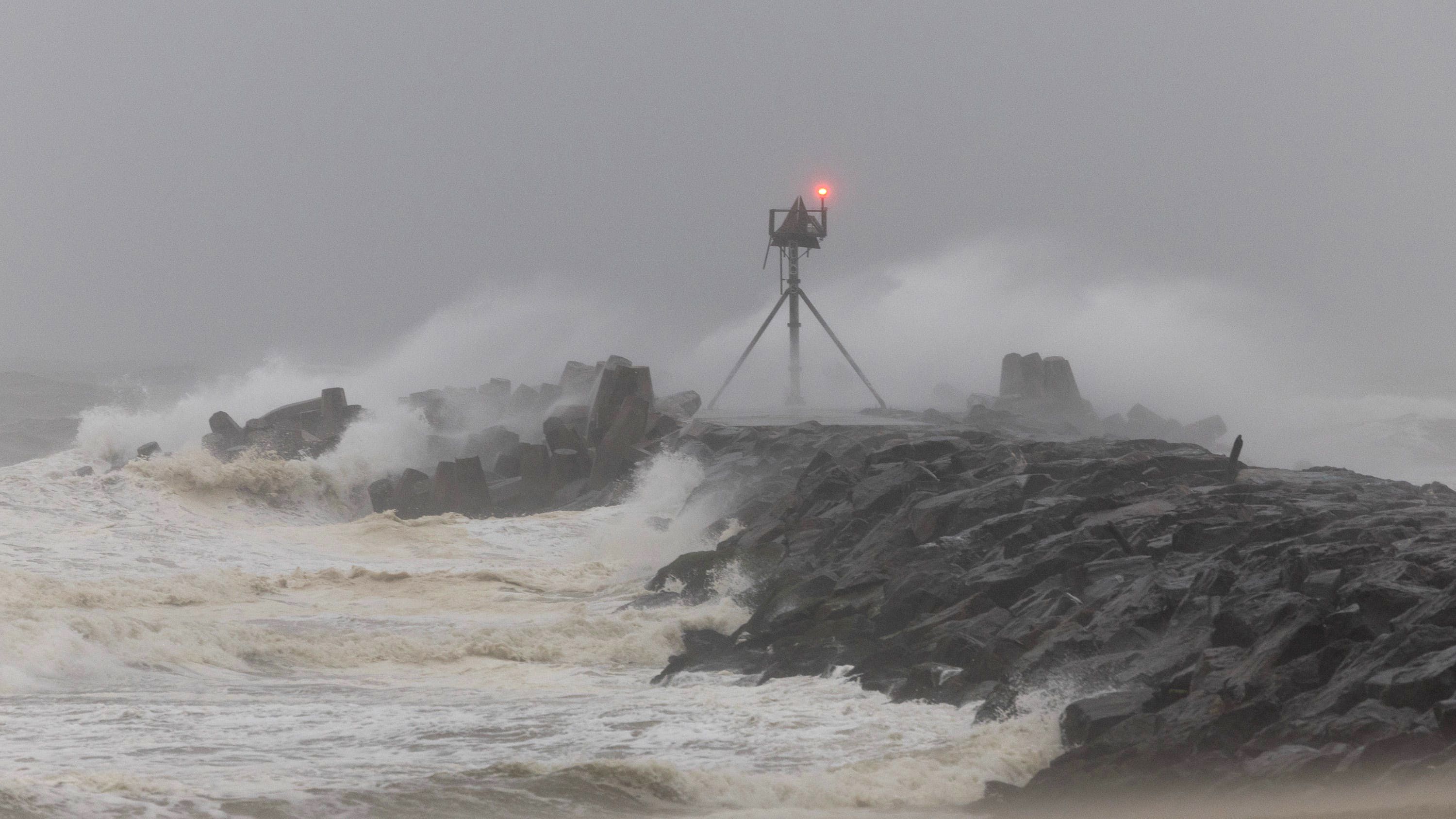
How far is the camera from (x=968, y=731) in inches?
362

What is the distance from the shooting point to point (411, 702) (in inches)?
448

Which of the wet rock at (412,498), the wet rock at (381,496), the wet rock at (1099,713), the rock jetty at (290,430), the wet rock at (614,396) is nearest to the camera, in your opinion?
the wet rock at (1099,713)

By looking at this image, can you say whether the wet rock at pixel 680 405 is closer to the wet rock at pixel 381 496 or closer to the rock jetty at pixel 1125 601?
the wet rock at pixel 381 496

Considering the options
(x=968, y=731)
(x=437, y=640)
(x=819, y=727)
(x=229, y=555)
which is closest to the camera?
(x=968, y=731)

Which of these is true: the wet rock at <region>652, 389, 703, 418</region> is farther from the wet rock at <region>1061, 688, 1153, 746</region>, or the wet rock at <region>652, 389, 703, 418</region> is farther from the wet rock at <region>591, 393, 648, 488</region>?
the wet rock at <region>1061, 688, 1153, 746</region>

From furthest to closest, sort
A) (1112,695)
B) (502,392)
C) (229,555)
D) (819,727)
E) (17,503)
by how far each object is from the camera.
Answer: (502,392) → (17,503) → (229,555) → (819,727) → (1112,695)

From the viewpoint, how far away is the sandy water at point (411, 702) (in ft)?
26.7

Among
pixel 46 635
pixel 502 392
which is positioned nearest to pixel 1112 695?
pixel 46 635

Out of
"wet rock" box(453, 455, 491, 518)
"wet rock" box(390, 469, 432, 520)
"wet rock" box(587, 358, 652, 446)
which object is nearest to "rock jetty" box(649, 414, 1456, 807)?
"wet rock" box(453, 455, 491, 518)

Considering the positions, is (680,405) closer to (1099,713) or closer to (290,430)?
(290,430)

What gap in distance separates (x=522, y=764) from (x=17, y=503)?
20179mm

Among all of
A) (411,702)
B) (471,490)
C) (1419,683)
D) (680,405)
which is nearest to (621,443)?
(471,490)

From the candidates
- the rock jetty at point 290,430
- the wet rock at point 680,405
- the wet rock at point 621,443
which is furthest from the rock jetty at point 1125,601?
the rock jetty at point 290,430

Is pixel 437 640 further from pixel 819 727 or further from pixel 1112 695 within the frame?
pixel 1112 695
